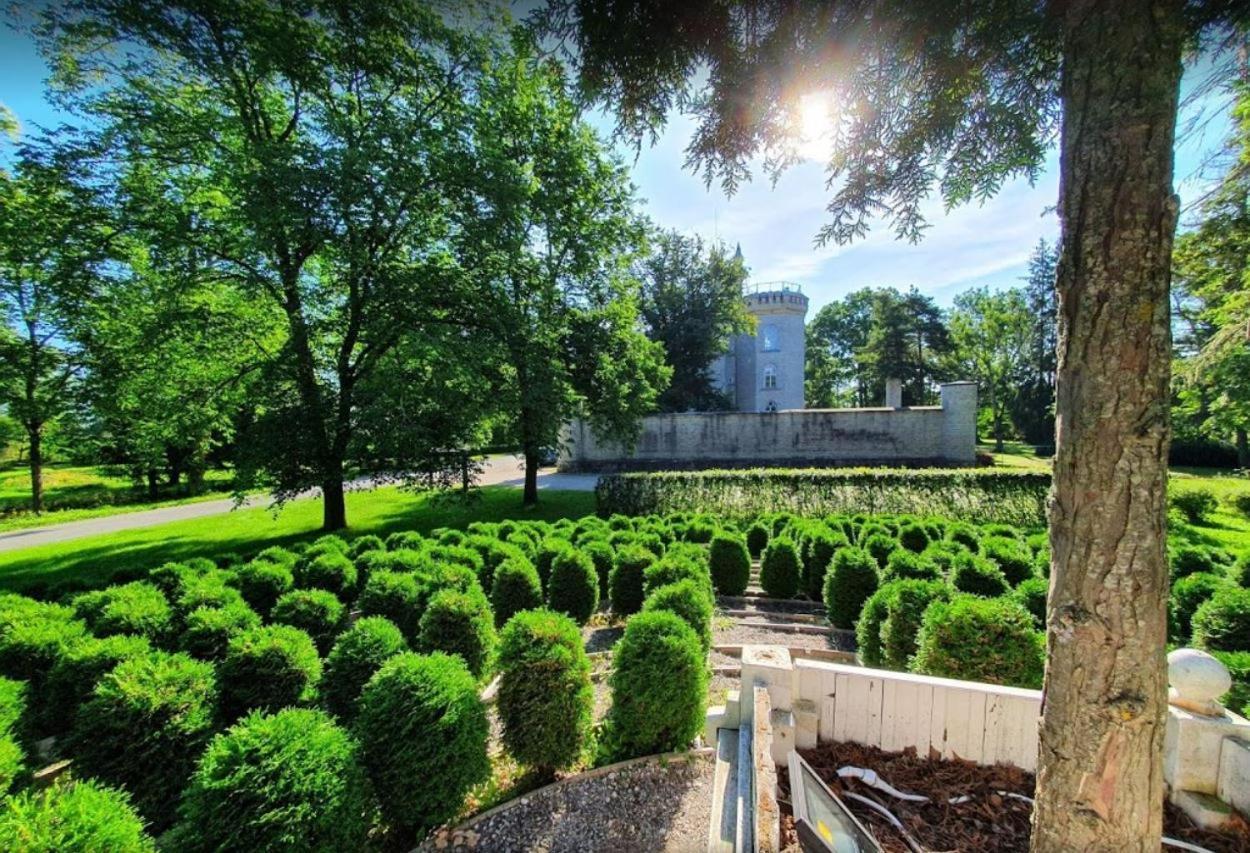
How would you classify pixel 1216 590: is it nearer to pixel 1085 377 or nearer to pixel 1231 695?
pixel 1231 695

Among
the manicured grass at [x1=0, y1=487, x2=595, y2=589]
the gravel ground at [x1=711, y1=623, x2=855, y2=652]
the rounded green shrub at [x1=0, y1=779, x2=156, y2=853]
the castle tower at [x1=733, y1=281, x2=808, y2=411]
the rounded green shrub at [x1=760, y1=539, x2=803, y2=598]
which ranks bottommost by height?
the gravel ground at [x1=711, y1=623, x2=855, y2=652]

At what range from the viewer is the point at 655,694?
11.0 ft

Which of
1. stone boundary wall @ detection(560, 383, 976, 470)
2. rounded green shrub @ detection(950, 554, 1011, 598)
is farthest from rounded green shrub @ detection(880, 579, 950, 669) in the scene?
stone boundary wall @ detection(560, 383, 976, 470)

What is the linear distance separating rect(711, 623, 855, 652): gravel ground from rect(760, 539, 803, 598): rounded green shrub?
131cm

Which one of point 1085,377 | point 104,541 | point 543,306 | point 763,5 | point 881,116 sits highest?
point 543,306

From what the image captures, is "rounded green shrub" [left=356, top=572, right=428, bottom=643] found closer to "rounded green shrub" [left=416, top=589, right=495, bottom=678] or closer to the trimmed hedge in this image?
"rounded green shrub" [left=416, top=589, right=495, bottom=678]

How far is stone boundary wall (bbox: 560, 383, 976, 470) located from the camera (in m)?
21.3

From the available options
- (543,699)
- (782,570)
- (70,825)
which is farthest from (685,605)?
(782,570)

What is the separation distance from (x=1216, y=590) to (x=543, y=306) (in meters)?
13.2

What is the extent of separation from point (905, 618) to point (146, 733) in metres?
5.38

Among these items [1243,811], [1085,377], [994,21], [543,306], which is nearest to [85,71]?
[543,306]

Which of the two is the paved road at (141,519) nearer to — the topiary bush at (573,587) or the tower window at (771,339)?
the topiary bush at (573,587)

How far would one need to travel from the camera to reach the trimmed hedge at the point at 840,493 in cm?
1202

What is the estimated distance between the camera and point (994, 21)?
2.17m
